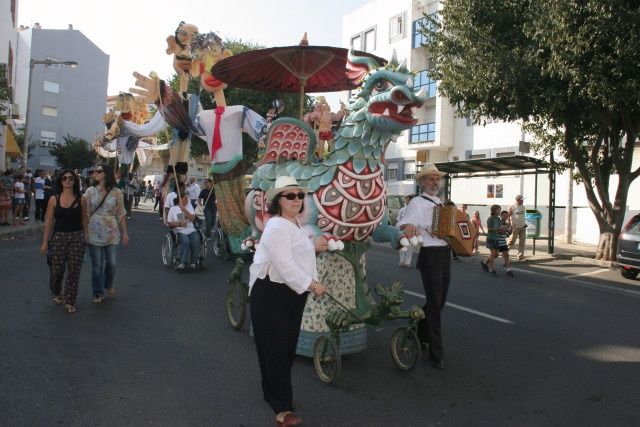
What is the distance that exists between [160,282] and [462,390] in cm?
548

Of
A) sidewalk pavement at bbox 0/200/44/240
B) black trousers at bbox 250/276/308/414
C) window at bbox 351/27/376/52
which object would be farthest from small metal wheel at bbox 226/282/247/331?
window at bbox 351/27/376/52

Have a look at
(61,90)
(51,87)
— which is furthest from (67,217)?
(61,90)

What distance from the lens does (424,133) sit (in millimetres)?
A: 28344

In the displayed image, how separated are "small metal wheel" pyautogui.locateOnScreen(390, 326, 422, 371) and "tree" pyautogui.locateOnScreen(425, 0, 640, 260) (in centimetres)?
814

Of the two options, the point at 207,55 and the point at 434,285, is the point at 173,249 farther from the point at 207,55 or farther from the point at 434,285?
the point at 434,285

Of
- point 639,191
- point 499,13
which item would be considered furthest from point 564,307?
point 639,191

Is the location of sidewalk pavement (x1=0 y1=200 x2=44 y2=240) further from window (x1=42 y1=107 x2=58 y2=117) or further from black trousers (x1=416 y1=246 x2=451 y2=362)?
window (x1=42 y1=107 x2=58 y2=117)

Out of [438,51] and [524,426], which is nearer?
[524,426]

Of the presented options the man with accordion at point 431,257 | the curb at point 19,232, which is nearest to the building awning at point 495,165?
the man with accordion at point 431,257

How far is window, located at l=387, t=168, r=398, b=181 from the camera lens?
3125 centimetres

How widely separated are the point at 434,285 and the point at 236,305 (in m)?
2.27

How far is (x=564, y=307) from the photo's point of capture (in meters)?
8.11

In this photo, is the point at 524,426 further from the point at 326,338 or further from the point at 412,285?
the point at 412,285

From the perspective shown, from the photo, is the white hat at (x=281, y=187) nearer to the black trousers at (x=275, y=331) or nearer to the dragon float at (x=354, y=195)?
the black trousers at (x=275, y=331)
